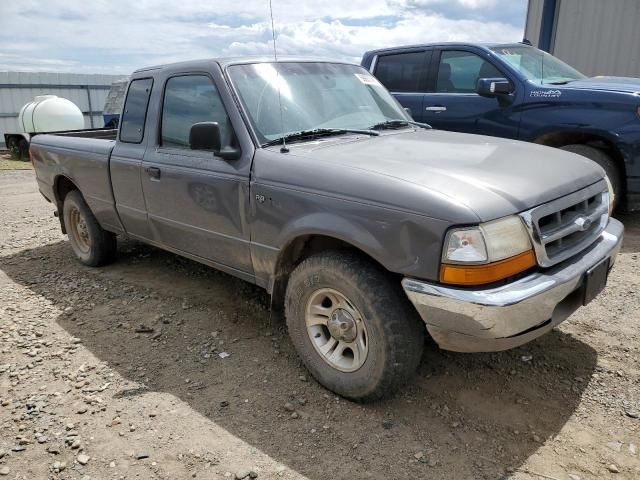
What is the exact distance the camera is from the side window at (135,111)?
405 cm

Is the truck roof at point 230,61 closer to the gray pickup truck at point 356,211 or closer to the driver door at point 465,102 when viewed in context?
the gray pickup truck at point 356,211

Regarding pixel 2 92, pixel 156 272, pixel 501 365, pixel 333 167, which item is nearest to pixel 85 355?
pixel 156 272

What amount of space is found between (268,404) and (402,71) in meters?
5.18

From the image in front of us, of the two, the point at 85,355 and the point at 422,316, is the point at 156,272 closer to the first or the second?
the point at 85,355

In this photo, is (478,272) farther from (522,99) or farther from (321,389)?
(522,99)

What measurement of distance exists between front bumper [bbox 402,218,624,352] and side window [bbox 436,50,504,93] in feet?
13.7

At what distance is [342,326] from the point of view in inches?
111

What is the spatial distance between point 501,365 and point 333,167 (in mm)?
1605

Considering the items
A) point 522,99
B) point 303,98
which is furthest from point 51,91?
point 303,98

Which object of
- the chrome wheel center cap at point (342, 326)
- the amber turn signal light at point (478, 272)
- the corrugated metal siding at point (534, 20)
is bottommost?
the chrome wheel center cap at point (342, 326)

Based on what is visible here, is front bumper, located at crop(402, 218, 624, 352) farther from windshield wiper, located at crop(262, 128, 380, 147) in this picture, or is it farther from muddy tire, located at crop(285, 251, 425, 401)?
windshield wiper, located at crop(262, 128, 380, 147)

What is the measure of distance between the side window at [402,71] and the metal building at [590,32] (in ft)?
18.4

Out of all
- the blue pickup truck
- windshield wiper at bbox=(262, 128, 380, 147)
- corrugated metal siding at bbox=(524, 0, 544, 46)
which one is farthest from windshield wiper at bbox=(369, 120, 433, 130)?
corrugated metal siding at bbox=(524, 0, 544, 46)

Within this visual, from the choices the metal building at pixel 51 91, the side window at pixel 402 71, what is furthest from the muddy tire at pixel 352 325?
the metal building at pixel 51 91
